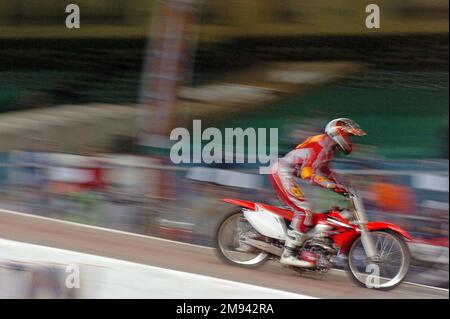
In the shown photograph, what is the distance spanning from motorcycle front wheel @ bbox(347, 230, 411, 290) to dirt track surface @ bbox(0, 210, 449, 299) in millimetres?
70

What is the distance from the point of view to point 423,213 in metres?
7.43

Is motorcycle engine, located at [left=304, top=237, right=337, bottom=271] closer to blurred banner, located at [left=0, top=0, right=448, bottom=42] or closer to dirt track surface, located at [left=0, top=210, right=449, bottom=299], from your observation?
dirt track surface, located at [left=0, top=210, right=449, bottom=299]

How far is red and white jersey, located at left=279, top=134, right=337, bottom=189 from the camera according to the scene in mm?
7355

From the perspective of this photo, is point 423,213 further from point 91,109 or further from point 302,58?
point 91,109

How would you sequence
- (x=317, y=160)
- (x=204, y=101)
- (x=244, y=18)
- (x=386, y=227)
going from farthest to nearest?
(x=204, y=101), (x=244, y=18), (x=317, y=160), (x=386, y=227)

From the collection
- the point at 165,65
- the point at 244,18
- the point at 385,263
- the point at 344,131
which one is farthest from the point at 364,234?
the point at 165,65

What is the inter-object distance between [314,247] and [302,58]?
1.53 meters

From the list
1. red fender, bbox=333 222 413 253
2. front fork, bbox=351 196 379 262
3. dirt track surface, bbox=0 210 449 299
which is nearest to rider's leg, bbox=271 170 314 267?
dirt track surface, bbox=0 210 449 299

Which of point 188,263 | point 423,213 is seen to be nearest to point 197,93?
point 188,263

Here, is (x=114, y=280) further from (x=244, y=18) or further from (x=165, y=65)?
(x=244, y=18)

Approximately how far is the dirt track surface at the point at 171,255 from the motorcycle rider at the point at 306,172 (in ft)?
0.67

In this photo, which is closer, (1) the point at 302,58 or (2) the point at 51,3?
(1) the point at 302,58

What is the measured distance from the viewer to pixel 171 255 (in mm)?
7664

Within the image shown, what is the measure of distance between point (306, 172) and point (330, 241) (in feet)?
1.93
